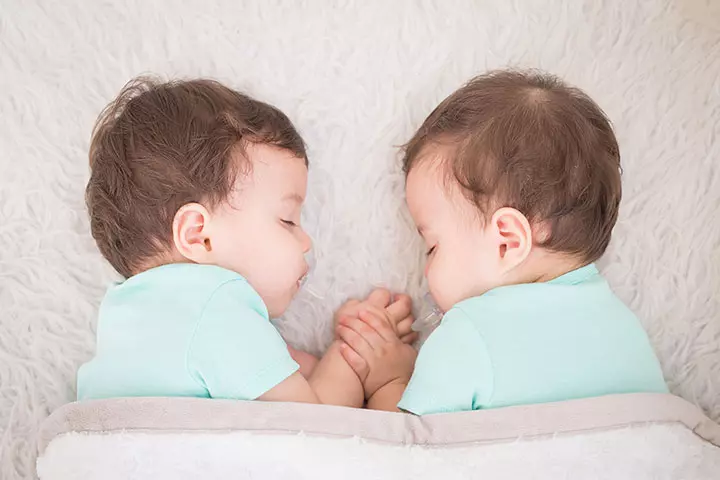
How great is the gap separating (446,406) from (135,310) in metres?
0.50

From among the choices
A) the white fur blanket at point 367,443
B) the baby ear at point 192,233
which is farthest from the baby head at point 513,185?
the baby ear at point 192,233

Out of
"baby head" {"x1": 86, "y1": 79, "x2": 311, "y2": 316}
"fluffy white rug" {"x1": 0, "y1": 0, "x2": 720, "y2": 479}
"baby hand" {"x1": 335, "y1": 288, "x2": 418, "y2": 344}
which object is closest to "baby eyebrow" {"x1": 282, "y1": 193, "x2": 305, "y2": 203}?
"baby head" {"x1": 86, "y1": 79, "x2": 311, "y2": 316}

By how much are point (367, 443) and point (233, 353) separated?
24 cm

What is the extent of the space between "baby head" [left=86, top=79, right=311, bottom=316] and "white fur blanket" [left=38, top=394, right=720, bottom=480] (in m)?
0.26

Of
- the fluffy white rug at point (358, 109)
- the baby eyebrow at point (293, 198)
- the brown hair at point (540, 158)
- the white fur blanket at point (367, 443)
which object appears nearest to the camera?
the white fur blanket at point (367, 443)

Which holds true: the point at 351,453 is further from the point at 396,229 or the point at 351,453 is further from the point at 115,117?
the point at 115,117

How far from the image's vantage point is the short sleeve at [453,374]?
4.00ft

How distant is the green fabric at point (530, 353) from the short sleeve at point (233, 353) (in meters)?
0.22

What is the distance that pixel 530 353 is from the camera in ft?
3.99

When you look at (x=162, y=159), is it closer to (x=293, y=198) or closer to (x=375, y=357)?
(x=293, y=198)

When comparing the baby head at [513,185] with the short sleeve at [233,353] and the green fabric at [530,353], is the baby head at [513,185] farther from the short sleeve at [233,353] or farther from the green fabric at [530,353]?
the short sleeve at [233,353]

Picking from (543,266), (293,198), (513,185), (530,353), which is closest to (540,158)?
(513,185)

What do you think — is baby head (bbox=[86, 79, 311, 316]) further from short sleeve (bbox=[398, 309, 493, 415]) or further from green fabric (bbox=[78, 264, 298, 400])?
short sleeve (bbox=[398, 309, 493, 415])

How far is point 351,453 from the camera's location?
1.17 m
